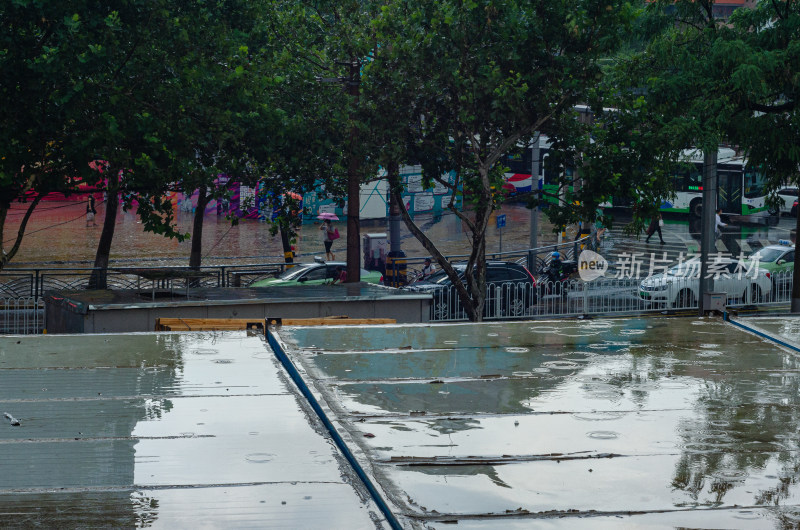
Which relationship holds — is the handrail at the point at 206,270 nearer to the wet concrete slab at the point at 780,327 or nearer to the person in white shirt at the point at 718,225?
the person in white shirt at the point at 718,225

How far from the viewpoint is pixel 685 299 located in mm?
24844

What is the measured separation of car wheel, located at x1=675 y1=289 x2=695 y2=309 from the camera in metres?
24.8

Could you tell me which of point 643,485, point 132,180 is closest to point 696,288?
point 132,180

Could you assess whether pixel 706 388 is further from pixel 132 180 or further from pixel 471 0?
pixel 132 180

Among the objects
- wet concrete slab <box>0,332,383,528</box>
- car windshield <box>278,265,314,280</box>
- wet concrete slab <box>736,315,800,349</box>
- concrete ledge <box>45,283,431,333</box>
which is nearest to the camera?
wet concrete slab <box>0,332,383,528</box>

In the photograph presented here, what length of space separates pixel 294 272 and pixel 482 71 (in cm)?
868

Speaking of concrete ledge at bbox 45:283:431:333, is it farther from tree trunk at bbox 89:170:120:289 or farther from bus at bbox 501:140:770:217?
bus at bbox 501:140:770:217

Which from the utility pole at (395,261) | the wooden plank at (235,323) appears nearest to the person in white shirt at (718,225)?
the utility pole at (395,261)

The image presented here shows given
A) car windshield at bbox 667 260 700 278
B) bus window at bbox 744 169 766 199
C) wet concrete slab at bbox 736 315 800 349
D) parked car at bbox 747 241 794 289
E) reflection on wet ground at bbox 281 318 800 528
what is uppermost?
bus window at bbox 744 169 766 199

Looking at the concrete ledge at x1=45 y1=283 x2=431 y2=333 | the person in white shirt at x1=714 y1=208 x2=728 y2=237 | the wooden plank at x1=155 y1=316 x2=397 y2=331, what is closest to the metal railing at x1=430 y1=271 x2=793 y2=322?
the concrete ledge at x1=45 y1=283 x2=431 y2=333

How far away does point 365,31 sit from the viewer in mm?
20625

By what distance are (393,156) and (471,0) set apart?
3.59 metres

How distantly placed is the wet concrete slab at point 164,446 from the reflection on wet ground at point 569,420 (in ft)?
1.34

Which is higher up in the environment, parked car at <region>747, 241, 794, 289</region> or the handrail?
parked car at <region>747, 241, 794, 289</region>
